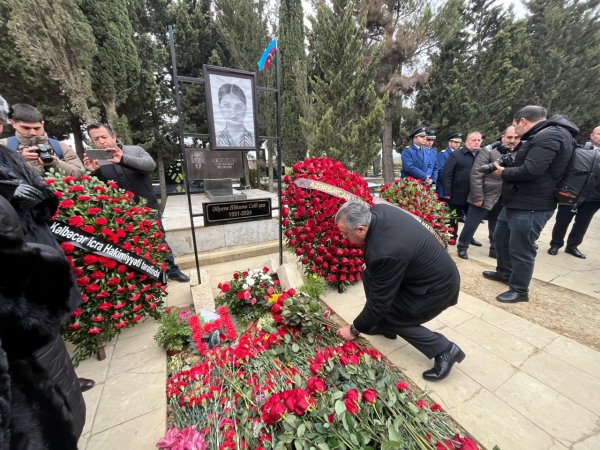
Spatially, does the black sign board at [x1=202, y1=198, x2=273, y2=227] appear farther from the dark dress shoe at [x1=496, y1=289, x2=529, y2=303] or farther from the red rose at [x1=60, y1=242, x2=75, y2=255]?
the dark dress shoe at [x1=496, y1=289, x2=529, y2=303]

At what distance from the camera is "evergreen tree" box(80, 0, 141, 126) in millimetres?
6996

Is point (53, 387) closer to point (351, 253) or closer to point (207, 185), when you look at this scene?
point (351, 253)

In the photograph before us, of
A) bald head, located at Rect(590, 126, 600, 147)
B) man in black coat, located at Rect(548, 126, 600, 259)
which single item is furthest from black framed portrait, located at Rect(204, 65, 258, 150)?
bald head, located at Rect(590, 126, 600, 147)

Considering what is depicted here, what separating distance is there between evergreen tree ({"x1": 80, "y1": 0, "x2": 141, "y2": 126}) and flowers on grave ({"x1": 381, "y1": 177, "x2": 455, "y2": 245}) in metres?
8.60

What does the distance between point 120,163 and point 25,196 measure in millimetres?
1998

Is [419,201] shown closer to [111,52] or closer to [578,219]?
[578,219]

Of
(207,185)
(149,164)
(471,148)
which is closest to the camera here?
(149,164)

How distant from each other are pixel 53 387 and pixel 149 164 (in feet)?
8.82

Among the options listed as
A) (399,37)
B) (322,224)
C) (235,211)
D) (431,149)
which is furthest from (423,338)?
(399,37)

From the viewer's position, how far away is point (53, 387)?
101 cm

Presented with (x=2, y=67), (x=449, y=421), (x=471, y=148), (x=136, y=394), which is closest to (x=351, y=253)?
(x=449, y=421)

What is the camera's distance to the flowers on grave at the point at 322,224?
10.2 ft

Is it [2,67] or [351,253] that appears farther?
[2,67]

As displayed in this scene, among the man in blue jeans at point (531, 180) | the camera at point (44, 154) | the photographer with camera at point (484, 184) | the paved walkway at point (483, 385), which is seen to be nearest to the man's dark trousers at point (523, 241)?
the man in blue jeans at point (531, 180)
